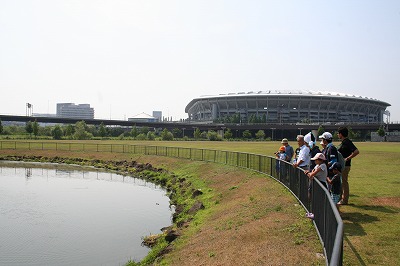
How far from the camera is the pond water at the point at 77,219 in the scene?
44.5ft

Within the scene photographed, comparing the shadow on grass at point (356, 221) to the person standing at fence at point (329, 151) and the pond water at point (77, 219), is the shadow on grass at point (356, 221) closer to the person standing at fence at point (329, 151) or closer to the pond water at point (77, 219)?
the person standing at fence at point (329, 151)

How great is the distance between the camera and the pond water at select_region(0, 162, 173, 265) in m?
13.6

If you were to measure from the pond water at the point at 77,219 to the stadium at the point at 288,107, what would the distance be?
122 m

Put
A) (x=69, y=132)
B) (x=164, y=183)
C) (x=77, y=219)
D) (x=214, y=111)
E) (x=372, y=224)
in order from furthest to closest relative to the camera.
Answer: (x=214, y=111)
(x=69, y=132)
(x=164, y=183)
(x=77, y=219)
(x=372, y=224)

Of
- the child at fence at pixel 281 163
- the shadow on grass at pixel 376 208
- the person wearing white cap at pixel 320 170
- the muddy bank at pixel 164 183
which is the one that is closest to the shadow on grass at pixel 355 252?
the person wearing white cap at pixel 320 170

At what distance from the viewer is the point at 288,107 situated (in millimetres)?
156500

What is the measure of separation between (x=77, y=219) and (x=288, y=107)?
144101 millimetres

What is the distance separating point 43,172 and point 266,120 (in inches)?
4927

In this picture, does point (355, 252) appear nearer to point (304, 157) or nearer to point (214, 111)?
point (304, 157)

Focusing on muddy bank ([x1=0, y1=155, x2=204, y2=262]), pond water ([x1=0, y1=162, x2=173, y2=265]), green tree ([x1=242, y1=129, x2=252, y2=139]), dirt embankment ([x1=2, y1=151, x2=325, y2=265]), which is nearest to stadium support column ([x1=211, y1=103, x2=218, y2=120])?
green tree ([x1=242, y1=129, x2=252, y2=139])

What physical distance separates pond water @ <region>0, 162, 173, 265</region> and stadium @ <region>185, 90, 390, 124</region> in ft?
400

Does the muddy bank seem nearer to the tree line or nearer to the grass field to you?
the grass field

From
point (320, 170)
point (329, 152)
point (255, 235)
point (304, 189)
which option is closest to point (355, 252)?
point (320, 170)

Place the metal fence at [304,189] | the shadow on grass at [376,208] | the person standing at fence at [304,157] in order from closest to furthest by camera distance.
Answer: the metal fence at [304,189] → the shadow on grass at [376,208] → the person standing at fence at [304,157]
